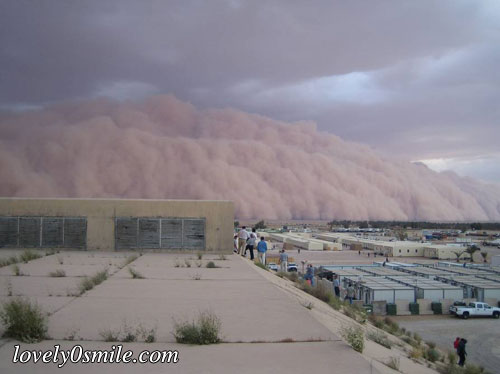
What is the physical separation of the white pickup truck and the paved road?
0.19 m

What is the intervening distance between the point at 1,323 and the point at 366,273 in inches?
808

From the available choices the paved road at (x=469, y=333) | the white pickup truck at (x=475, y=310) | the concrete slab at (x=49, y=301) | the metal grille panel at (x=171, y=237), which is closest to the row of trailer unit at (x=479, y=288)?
the white pickup truck at (x=475, y=310)

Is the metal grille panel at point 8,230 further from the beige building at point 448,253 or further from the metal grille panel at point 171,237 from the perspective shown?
the beige building at point 448,253

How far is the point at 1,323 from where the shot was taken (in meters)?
4.14

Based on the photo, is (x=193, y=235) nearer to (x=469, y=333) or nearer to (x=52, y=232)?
(x=52, y=232)

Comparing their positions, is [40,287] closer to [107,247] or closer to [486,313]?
[107,247]

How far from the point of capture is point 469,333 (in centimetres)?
1482

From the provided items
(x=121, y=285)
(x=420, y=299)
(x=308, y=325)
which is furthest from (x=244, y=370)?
(x=420, y=299)

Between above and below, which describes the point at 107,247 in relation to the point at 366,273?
above

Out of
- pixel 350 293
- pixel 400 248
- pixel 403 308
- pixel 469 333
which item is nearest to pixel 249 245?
pixel 350 293

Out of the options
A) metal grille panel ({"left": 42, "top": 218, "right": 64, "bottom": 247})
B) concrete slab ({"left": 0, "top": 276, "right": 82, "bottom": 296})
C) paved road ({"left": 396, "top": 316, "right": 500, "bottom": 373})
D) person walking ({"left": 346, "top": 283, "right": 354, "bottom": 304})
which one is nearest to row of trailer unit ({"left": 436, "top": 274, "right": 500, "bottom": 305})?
paved road ({"left": 396, "top": 316, "right": 500, "bottom": 373})

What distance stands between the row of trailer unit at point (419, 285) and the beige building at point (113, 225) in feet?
25.9

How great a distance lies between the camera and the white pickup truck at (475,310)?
55.9 ft

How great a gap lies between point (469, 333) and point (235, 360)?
1360cm
